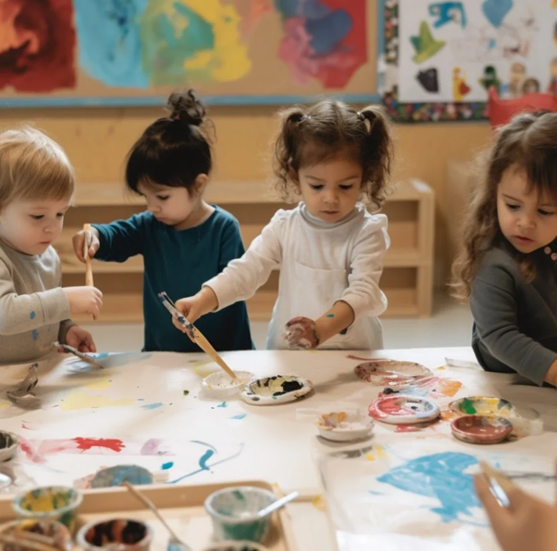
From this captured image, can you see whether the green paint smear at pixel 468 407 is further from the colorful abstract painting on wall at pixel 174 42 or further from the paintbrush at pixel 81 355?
the colorful abstract painting on wall at pixel 174 42

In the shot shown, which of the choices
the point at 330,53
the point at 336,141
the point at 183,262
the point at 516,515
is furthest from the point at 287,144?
the point at 330,53

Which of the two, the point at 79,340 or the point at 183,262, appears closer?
the point at 79,340

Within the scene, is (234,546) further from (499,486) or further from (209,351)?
(209,351)

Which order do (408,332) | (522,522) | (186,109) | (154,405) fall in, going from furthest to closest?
1. (408,332)
2. (186,109)
3. (154,405)
4. (522,522)

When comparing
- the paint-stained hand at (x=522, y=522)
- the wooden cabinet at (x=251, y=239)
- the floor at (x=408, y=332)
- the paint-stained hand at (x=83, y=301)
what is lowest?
the floor at (x=408, y=332)

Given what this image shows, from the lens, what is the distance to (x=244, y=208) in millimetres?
3104

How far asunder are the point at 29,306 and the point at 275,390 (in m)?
0.43

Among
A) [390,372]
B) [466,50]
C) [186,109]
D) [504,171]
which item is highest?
[466,50]

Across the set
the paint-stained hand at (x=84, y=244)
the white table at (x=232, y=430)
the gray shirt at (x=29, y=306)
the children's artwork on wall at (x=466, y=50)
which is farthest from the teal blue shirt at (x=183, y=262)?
the children's artwork on wall at (x=466, y=50)

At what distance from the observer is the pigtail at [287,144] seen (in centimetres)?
145

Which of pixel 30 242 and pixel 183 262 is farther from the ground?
pixel 30 242

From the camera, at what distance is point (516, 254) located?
120cm

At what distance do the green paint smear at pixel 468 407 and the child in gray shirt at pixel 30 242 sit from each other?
23.7 inches

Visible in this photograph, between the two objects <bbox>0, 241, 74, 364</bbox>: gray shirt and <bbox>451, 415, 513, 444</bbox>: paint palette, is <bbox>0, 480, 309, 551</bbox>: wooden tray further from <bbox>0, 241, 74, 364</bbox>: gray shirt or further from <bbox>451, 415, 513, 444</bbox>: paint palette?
<bbox>0, 241, 74, 364</bbox>: gray shirt
